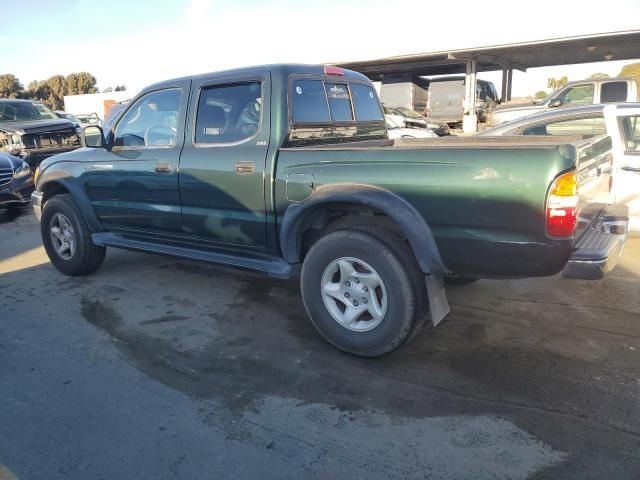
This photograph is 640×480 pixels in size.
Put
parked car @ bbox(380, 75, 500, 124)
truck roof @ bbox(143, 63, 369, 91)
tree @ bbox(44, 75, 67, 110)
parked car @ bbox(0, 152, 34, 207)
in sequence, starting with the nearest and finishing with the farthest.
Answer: truck roof @ bbox(143, 63, 369, 91) < parked car @ bbox(0, 152, 34, 207) < parked car @ bbox(380, 75, 500, 124) < tree @ bbox(44, 75, 67, 110)

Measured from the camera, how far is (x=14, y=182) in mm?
8547

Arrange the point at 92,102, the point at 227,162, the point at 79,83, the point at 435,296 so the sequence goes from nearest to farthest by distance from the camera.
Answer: the point at 435,296
the point at 227,162
the point at 92,102
the point at 79,83

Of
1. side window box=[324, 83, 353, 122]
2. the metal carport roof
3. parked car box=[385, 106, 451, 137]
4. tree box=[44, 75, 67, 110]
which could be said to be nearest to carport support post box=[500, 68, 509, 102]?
the metal carport roof

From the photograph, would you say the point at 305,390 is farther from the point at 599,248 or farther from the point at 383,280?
the point at 599,248

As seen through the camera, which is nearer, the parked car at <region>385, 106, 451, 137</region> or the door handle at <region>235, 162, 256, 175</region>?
the door handle at <region>235, 162, 256, 175</region>

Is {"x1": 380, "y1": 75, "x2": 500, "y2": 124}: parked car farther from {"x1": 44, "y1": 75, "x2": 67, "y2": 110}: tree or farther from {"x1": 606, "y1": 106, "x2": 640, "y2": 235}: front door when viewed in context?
{"x1": 44, "y1": 75, "x2": 67, "y2": 110}: tree

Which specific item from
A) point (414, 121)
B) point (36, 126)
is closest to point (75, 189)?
point (36, 126)

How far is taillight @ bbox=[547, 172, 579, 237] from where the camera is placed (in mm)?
2738

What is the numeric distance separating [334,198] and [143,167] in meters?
2.07

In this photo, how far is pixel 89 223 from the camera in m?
5.18

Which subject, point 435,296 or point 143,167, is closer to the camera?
point 435,296

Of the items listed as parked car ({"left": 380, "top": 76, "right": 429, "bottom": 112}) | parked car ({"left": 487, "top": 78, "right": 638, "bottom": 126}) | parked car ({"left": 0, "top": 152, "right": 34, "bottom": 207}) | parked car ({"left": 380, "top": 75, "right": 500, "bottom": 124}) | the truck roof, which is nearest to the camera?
the truck roof

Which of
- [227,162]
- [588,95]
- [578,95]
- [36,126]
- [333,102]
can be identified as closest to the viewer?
[227,162]

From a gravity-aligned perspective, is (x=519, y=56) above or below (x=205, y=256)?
above
